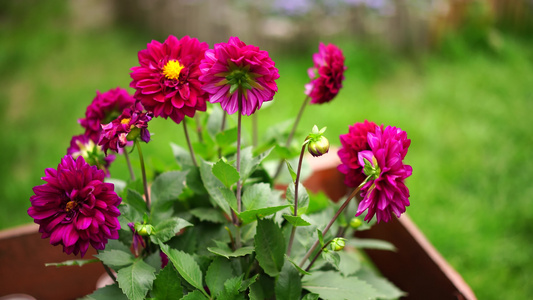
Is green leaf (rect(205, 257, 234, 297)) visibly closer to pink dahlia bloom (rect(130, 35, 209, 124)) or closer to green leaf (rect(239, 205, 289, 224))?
green leaf (rect(239, 205, 289, 224))

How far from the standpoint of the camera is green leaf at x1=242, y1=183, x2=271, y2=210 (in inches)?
33.7

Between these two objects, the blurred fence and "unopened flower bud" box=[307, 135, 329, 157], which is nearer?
"unopened flower bud" box=[307, 135, 329, 157]

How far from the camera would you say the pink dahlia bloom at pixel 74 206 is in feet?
2.27

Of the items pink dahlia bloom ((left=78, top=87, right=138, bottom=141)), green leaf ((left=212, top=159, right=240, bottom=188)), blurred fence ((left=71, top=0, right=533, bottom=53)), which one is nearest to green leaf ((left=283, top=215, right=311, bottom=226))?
green leaf ((left=212, top=159, right=240, bottom=188))

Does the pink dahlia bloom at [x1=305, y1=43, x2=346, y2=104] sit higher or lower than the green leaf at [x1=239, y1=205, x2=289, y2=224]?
higher

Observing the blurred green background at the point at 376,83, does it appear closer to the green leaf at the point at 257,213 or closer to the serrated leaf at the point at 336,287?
the serrated leaf at the point at 336,287

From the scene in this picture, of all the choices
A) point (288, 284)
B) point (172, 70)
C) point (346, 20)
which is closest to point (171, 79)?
point (172, 70)

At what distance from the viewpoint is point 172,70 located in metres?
0.76

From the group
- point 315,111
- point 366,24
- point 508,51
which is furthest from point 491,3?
point 315,111

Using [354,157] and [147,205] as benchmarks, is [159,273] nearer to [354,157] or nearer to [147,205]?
[147,205]

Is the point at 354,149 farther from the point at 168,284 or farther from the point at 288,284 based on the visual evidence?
the point at 168,284

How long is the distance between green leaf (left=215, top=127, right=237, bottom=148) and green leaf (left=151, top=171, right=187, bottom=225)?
5.4 inches

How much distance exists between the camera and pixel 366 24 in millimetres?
2805

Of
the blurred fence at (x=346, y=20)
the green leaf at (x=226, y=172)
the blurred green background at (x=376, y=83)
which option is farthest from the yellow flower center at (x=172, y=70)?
the blurred fence at (x=346, y=20)
